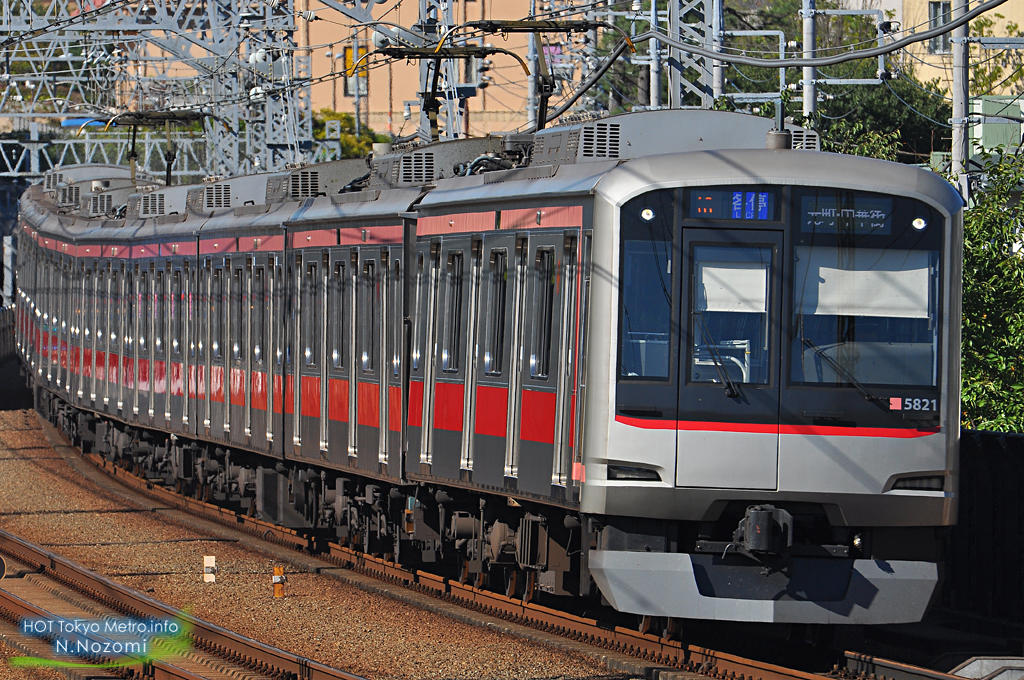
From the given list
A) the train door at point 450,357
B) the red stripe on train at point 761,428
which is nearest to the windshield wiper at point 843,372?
the red stripe on train at point 761,428

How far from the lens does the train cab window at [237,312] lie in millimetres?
17938

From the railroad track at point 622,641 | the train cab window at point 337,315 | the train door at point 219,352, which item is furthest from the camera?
the train door at point 219,352

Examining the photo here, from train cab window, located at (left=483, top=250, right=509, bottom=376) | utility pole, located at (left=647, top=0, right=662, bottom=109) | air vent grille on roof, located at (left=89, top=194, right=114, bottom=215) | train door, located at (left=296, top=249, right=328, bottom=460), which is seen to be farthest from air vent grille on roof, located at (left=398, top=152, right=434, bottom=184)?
utility pole, located at (left=647, top=0, right=662, bottom=109)

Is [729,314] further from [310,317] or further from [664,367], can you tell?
[310,317]

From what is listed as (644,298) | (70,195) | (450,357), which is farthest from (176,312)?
(644,298)

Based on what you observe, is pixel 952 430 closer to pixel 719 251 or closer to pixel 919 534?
pixel 919 534

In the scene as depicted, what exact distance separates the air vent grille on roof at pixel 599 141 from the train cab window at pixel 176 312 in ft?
30.1

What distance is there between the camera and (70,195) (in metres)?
29.7

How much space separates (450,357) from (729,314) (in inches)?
112

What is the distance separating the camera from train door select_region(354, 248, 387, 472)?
14226 mm

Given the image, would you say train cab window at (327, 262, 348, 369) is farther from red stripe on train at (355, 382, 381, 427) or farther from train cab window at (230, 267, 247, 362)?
train cab window at (230, 267, 247, 362)

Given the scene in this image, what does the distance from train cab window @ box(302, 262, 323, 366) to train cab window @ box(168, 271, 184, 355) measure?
14.2 ft

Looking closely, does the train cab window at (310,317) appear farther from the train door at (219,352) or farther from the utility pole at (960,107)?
the utility pole at (960,107)

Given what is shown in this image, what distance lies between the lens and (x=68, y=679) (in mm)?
11266
